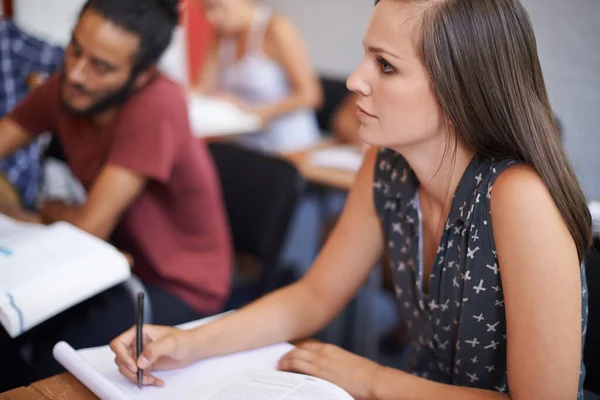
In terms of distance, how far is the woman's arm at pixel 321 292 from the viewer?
1.05 metres

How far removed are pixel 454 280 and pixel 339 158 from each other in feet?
4.96

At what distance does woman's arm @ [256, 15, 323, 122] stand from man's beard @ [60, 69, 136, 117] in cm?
154

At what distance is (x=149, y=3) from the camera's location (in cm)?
148

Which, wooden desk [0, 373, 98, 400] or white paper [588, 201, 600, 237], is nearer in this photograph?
wooden desk [0, 373, 98, 400]

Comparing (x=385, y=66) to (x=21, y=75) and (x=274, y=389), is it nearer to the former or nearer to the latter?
(x=274, y=389)

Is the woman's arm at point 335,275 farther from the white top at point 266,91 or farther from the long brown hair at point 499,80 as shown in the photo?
the white top at point 266,91

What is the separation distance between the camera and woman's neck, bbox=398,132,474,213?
1008 millimetres

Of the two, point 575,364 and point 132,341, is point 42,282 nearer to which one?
point 132,341

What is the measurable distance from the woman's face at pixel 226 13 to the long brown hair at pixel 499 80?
2.24 m

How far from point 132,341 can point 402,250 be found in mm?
443

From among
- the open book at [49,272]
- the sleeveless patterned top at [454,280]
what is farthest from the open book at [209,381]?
the sleeveless patterned top at [454,280]

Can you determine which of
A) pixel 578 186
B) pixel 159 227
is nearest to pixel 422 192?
pixel 578 186

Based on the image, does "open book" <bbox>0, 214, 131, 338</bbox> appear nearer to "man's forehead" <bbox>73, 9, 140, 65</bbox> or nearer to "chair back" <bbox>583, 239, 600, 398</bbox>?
"man's forehead" <bbox>73, 9, 140, 65</bbox>

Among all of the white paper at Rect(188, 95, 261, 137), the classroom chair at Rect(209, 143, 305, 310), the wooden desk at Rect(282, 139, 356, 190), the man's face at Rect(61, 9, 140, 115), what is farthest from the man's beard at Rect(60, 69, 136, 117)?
the white paper at Rect(188, 95, 261, 137)
